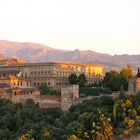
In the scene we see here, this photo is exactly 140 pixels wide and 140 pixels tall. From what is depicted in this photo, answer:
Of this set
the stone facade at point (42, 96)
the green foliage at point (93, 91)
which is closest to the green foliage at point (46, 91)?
the stone facade at point (42, 96)

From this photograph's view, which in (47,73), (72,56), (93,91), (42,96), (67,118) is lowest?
(67,118)

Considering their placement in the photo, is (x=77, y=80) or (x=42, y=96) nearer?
(x=42, y=96)

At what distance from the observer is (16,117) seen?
113 feet

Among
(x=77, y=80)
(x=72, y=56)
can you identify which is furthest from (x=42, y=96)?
(x=72, y=56)

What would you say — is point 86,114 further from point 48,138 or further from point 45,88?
point 45,88

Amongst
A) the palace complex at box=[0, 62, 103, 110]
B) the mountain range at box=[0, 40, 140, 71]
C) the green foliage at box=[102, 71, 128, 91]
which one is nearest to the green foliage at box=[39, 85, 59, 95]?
the palace complex at box=[0, 62, 103, 110]

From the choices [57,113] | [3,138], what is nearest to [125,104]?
[57,113]

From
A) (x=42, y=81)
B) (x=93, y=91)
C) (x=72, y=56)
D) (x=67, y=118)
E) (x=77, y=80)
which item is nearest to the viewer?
(x=67, y=118)

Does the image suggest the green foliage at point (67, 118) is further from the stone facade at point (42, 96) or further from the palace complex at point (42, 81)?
the palace complex at point (42, 81)

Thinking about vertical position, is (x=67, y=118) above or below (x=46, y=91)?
below

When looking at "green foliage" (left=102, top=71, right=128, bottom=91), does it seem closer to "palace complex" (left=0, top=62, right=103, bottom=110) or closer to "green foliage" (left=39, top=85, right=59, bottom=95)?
"palace complex" (left=0, top=62, right=103, bottom=110)

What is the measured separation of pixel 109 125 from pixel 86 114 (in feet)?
6.73

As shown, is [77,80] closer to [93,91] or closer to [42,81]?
[42,81]

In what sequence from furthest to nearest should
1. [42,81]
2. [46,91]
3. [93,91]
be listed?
[42,81] → [46,91] → [93,91]
